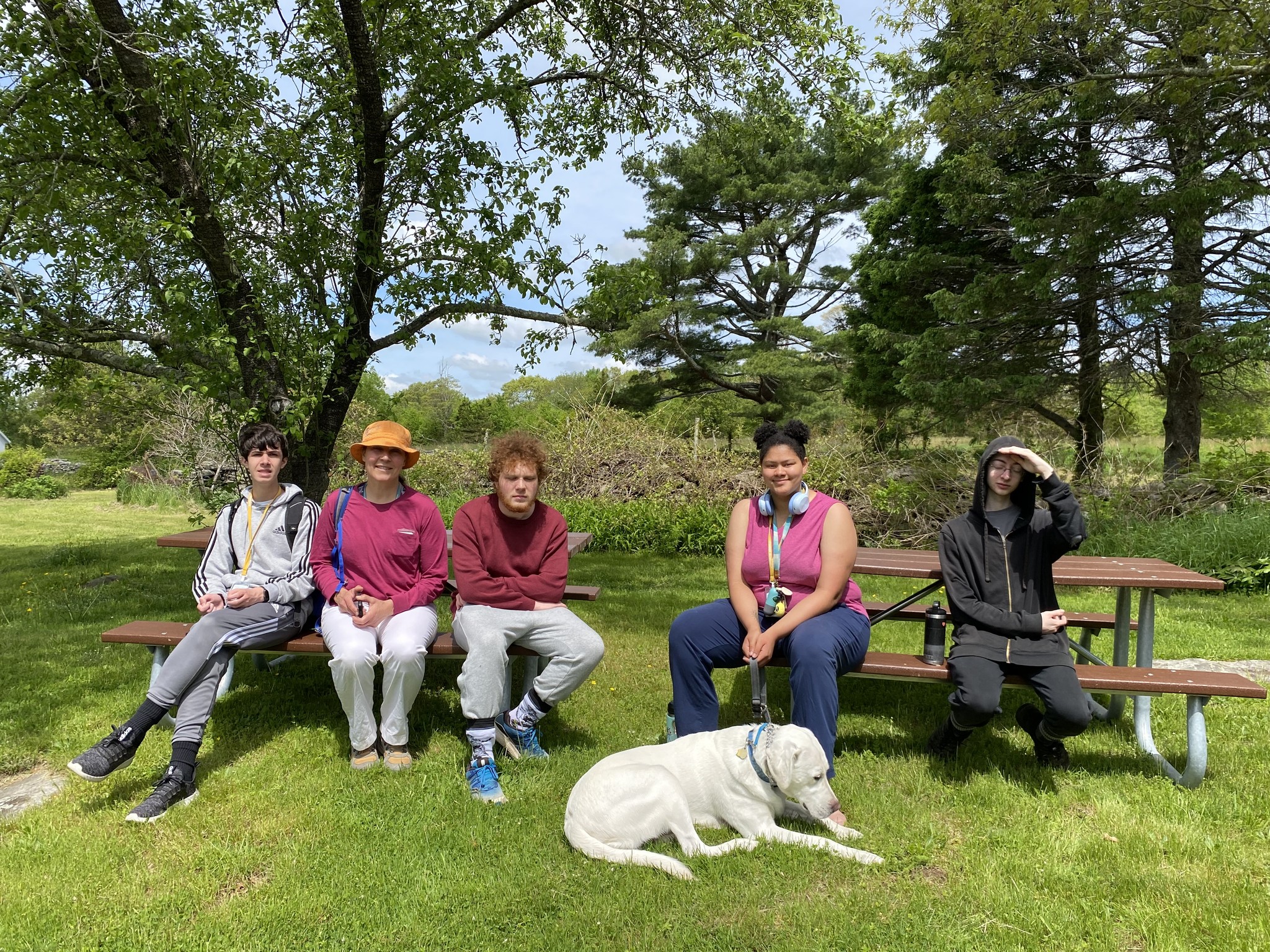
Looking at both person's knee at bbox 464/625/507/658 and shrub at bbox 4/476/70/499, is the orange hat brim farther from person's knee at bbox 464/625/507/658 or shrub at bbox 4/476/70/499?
shrub at bbox 4/476/70/499

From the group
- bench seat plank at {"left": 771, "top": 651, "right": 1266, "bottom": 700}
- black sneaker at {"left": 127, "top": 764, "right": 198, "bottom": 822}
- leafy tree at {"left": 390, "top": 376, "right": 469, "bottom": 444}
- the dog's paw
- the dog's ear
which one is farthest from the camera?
leafy tree at {"left": 390, "top": 376, "right": 469, "bottom": 444}

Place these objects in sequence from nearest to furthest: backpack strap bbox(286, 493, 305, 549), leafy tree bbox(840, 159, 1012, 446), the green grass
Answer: the green grass, backpack strap bbox(286, 493, 305, 549), leafy tree bbox(840, 159, 1012, 446)

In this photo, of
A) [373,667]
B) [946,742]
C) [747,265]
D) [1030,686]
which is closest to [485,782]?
[373,667]

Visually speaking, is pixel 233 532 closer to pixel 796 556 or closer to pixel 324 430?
pixel 324 430

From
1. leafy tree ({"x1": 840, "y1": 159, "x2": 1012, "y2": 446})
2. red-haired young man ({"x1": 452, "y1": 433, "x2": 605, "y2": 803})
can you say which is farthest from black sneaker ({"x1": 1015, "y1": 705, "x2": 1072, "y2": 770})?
leafy tree ({"x1": 840, "y1": 159, "x2": 1012, "y2": 446})

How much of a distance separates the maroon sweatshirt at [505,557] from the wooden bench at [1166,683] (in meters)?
1.22

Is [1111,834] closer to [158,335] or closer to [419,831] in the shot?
[419,831]

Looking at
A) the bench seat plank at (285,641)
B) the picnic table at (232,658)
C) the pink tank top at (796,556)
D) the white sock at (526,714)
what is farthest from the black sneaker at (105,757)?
the pink tank top at (796,556)

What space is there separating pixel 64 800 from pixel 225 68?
5.03m

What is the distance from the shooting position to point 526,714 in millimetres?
3695

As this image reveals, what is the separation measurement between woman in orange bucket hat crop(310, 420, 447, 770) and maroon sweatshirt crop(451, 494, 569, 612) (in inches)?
8.7

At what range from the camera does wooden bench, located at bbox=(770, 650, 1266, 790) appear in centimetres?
321

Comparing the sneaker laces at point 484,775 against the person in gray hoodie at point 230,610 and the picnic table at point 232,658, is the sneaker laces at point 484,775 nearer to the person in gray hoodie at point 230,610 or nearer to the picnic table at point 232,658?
the picnic table at point 232,658

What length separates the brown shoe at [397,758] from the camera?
141 inches
